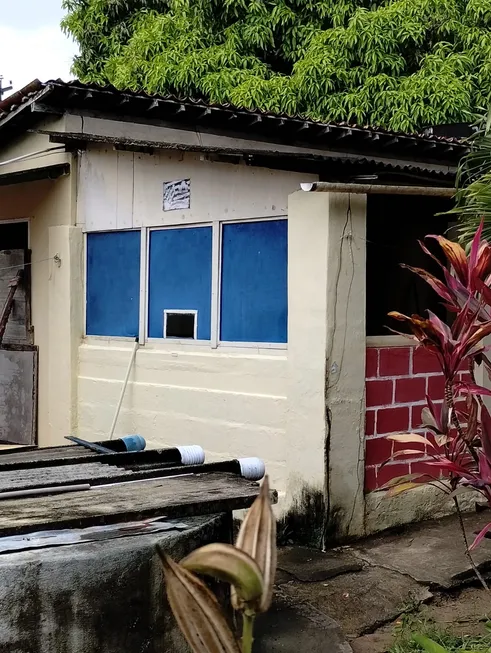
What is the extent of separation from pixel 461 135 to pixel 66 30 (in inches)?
394

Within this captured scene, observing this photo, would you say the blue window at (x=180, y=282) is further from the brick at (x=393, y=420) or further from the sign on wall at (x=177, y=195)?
the brick at (x=393, y=420)

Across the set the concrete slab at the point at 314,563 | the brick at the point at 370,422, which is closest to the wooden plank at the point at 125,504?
the concrete slab at the point at 314,563

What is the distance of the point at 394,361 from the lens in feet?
19.8

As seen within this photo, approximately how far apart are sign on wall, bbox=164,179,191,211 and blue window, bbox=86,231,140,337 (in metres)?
0.55

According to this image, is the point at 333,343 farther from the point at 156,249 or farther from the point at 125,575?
the point at 125,575

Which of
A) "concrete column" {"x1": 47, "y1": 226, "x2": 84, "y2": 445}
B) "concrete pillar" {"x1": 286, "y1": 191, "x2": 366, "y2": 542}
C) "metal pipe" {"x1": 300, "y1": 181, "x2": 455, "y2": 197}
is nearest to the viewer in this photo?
"metal pipe" {"x1": 300, "y1": 181, "x2": 455, "y2": 197}

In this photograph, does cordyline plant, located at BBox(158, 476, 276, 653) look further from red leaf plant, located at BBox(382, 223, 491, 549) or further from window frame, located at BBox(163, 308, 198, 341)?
window frame, located at BBox(163, 308, 198, 341)

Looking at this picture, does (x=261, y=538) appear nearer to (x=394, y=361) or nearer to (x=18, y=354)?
(x=394, y=361)

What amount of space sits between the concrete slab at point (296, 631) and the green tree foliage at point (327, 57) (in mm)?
10105

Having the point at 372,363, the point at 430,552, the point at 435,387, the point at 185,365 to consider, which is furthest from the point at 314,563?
the point at 185,365

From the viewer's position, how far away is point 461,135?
34.2 feet

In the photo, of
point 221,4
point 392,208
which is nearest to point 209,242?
point 392,208

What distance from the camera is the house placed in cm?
568

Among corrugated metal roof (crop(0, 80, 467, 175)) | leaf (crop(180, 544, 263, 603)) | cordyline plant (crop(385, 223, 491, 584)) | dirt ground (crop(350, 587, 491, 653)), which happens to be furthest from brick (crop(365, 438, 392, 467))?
leaf (crop(180, 544, 263, 603))
